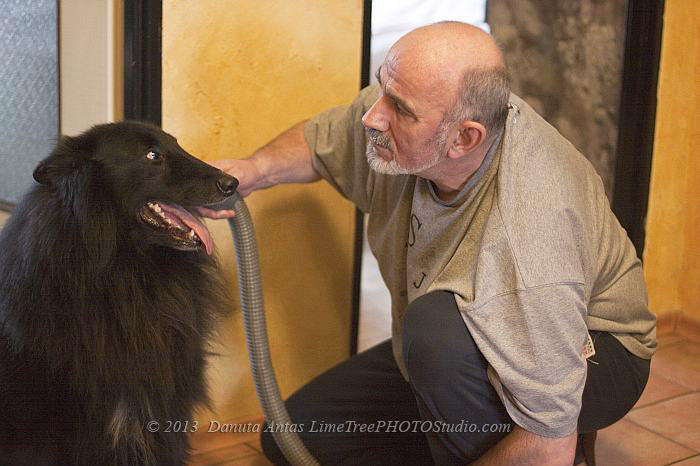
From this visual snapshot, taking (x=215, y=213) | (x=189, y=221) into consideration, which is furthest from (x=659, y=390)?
(x=189, y=221)

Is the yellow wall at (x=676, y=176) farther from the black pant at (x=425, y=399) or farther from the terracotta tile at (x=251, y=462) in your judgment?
the terracotta tile at (x=251, y=462)

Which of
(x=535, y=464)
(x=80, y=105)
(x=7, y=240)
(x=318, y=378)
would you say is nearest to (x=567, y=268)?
(x=535, y=464)

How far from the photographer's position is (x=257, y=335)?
2.10 meters

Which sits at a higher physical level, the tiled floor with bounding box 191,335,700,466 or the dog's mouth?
the dog's mouth

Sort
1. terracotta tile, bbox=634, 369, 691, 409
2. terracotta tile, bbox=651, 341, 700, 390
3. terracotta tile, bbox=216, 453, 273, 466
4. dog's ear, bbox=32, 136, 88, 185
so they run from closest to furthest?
dog's ear, bbox=32, 136, 88, 185 → terracotta tile, bbox=216, 453, 273, 466 → terracotta tile, bbox=634, 369, 691, 409 → terracotta tile, bbox=651, 341, 700, 390

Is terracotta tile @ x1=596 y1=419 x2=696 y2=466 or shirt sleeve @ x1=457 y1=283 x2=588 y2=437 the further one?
terracotta tile @ x1=596 y1=419 x2=696 y2=466

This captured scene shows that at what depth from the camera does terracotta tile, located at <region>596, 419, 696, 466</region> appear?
2.40 meters

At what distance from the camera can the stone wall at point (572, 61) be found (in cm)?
305

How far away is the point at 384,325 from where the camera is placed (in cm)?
355

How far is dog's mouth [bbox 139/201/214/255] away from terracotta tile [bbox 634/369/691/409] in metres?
1.73

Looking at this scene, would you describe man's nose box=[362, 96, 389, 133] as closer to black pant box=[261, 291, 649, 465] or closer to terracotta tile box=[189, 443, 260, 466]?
black pant box=[261, 291, 649, 465]

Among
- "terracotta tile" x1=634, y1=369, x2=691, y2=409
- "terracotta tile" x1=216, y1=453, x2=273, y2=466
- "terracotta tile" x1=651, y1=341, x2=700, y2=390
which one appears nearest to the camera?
"terracotta tile" x1=216, y1=453, x2=273, y2=466

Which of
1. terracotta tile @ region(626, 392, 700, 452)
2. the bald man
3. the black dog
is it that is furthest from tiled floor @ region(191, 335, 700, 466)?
the black dog

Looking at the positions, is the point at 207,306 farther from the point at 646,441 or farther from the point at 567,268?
the point at 646,441
